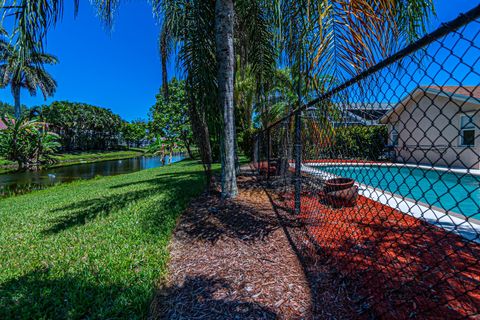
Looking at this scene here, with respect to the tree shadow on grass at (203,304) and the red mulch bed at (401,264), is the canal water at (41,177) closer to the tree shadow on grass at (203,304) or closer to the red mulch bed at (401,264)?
the tree shadow on grass at (203,304)

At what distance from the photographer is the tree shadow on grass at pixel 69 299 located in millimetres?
1952

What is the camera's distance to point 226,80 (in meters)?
5.07

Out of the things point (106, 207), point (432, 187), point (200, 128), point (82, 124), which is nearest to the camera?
point (432, 187)

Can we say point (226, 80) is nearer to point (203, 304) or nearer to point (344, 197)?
point (344, 197)

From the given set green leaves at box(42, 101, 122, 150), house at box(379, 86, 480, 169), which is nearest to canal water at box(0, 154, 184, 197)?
house at box(379, 86, 480, 169)

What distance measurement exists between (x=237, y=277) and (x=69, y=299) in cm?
157

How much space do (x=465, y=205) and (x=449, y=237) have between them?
170 inches

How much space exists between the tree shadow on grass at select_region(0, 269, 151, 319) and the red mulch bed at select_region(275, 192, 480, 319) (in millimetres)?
1976

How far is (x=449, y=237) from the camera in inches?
120

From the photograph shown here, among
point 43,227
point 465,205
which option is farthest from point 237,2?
point 465,205

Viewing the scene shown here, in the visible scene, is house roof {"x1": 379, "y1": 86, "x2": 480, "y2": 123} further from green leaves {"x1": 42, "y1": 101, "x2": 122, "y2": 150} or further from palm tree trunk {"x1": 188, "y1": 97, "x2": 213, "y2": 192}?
green leaves {"x1": 42, "y1": 101, "x2": 122, "y2": 150}

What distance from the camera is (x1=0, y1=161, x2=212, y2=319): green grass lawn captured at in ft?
6.71

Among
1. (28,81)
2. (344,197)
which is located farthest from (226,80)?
(28,81)

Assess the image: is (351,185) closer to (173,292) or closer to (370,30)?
(370,30)
